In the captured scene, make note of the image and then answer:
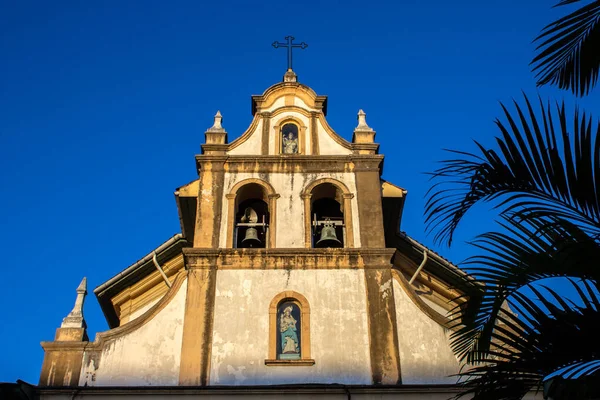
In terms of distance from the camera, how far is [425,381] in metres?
14.2

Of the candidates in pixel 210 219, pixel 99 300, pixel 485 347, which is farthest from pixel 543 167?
pixel 99 300

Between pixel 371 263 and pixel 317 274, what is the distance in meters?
1.11

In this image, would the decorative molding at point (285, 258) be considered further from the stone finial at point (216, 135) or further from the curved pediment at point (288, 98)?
the curved pediment at point (288, 98)

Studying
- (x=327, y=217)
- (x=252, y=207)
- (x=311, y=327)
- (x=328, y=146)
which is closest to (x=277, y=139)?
(x=328, y=146)

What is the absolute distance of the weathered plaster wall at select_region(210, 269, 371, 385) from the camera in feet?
46.4

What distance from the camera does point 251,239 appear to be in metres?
16.5

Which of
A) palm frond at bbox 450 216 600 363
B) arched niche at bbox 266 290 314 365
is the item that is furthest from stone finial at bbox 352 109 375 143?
palm frond at bbox 450 216 600 363

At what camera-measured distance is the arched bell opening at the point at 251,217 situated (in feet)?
54.9

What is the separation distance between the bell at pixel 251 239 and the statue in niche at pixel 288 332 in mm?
1869

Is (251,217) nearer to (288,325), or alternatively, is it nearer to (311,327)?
(288,325)

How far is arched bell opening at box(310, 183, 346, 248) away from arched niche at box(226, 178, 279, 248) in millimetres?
946

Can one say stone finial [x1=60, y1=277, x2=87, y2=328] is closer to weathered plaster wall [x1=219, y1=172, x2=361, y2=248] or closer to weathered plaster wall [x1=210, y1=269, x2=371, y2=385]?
weathered plaster wall [x1=210, y1=269, x2=371, y2=385]

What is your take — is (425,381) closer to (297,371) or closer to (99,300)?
(297,371)

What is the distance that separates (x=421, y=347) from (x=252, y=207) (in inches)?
208
